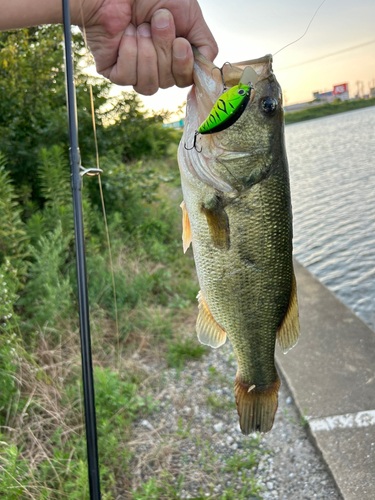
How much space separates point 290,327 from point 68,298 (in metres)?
2.51

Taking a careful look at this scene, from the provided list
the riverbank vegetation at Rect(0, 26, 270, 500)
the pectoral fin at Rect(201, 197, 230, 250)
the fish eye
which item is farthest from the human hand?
the riverbank vegetation at Rect(0, 26, 270, 500)

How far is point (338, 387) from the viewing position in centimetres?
353

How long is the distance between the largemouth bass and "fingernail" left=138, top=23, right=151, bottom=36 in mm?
249

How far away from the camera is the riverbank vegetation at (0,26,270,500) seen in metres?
2.76

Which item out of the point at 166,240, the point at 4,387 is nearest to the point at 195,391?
the point at 4,387

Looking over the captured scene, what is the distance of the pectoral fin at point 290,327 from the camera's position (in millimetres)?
1636

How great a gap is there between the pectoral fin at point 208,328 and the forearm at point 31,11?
1194mm

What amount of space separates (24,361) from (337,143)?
21591 mm

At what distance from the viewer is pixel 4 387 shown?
2.84 meters

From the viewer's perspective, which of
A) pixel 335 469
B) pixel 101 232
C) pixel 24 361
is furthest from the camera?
pixel 101 232

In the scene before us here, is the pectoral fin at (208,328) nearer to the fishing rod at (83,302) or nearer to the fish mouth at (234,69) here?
the fishing rod at (83,302)

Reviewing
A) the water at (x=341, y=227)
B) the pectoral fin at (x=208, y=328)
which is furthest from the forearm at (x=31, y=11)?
the water at (x=341, y=227)

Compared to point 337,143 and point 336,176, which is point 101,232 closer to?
point 336,176

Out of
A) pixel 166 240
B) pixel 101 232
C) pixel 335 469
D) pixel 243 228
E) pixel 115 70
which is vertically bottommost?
pixel 335 469
